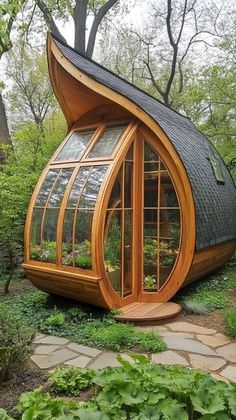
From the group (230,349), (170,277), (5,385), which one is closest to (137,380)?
(5,385)

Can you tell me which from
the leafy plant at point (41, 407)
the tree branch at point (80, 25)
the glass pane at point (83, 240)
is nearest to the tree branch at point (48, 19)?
the tree branch at point (80, 25)

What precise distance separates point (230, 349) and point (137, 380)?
6.72ft

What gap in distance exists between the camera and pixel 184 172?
220 inches

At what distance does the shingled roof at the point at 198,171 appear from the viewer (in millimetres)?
5730

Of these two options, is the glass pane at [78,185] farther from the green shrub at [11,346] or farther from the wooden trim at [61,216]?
the green shrub at [11,346]

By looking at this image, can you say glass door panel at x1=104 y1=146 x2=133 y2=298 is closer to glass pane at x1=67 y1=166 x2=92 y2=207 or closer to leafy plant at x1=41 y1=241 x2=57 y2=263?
glass pane at x1=67 y1=166 x2=92 y2=207

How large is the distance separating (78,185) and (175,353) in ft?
9.04

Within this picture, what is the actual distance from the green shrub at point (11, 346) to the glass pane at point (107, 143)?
3.01 m

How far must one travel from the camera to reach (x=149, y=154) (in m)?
5.94

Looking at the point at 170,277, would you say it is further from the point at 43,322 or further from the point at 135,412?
the point at 135,412

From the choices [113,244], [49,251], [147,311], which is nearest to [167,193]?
[113,244]

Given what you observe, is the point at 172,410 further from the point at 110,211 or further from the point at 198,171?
the point at 198,171

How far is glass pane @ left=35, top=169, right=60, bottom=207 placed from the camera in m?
5.78

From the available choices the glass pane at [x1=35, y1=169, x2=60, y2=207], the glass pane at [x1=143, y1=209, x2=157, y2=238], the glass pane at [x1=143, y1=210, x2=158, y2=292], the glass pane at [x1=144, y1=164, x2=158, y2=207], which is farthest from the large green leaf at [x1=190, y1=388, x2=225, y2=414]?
the glass pane at [x1=35, y1=169, x2=60, y2=207]
